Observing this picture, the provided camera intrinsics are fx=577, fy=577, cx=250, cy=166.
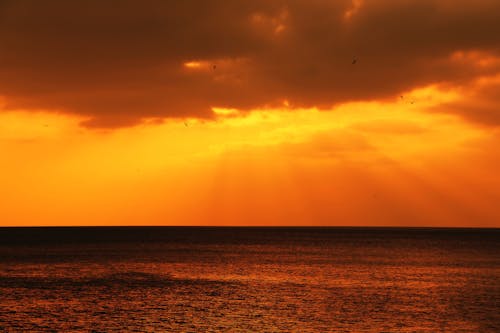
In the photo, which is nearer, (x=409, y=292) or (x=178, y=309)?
(x=178, y=309)

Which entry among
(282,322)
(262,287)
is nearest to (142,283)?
(262,287)

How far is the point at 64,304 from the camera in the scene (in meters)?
57.9

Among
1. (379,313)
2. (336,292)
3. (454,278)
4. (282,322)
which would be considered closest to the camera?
(282,322)

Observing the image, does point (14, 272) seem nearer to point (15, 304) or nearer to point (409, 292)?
point (15, 304)

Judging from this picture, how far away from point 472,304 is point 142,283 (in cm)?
4179

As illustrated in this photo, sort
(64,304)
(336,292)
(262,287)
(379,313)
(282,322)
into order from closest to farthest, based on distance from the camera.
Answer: (282,322) → (379,313) → (64,304) → (336,292) → (262,287)

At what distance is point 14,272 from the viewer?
92375 millimetres

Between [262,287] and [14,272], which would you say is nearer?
[262,287]

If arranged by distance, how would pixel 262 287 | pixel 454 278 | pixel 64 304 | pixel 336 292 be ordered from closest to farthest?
1. pixel 64 304
2. pixel 336 292
3. pixel 262 287
4. pixel 454 278

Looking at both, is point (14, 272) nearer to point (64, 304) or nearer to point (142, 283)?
point (142, 283)

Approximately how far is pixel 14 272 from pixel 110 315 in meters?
47.5

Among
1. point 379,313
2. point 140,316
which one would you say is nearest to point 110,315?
point 140,316

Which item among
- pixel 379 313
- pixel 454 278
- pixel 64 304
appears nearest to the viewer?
pixel 379 313

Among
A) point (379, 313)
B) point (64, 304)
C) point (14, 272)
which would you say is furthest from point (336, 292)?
point (14, 272)
